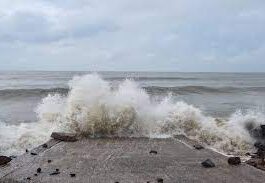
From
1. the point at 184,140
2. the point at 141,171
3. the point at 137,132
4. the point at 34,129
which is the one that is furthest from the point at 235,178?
the point at 34,129

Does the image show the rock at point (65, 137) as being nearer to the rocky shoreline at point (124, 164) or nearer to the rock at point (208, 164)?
the rocky shoreline at point (124, 164)

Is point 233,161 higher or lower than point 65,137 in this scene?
higher

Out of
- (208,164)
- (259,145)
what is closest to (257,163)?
(208,164)

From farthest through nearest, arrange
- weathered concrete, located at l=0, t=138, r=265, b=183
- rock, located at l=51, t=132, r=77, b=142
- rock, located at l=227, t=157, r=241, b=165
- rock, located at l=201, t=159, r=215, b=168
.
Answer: rock, located at l=51, t=132, r=77, b=142
rock, located at l=227, t=157, r=241, b=165
rock, located at l=201, t=159, r=215, b=168
weathered concrete, located at l=0, t=138, r=265, b=183

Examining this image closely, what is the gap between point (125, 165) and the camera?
8312 millimetres

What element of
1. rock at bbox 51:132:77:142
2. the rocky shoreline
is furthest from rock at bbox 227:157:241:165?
rock at bbox 51:132:77:142

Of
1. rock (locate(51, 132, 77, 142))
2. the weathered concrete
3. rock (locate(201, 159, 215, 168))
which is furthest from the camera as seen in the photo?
rock (locate(51, 132, 77, 142))

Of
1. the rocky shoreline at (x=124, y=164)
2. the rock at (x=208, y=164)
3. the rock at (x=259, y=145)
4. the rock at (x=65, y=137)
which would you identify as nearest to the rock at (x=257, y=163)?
the rocky shoreline at (x=124, y=164)

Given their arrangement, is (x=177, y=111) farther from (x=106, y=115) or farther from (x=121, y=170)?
(x=121, y=170)

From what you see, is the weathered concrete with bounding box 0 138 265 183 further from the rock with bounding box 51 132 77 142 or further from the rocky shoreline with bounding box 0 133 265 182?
the rock with bounding box 51 132 77 142

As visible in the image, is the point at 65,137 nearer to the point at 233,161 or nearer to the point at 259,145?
the point at 233,161

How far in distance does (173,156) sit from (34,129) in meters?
5.15

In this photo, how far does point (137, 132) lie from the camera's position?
12117 mm

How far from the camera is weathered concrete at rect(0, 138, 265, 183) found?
24.5 feet
